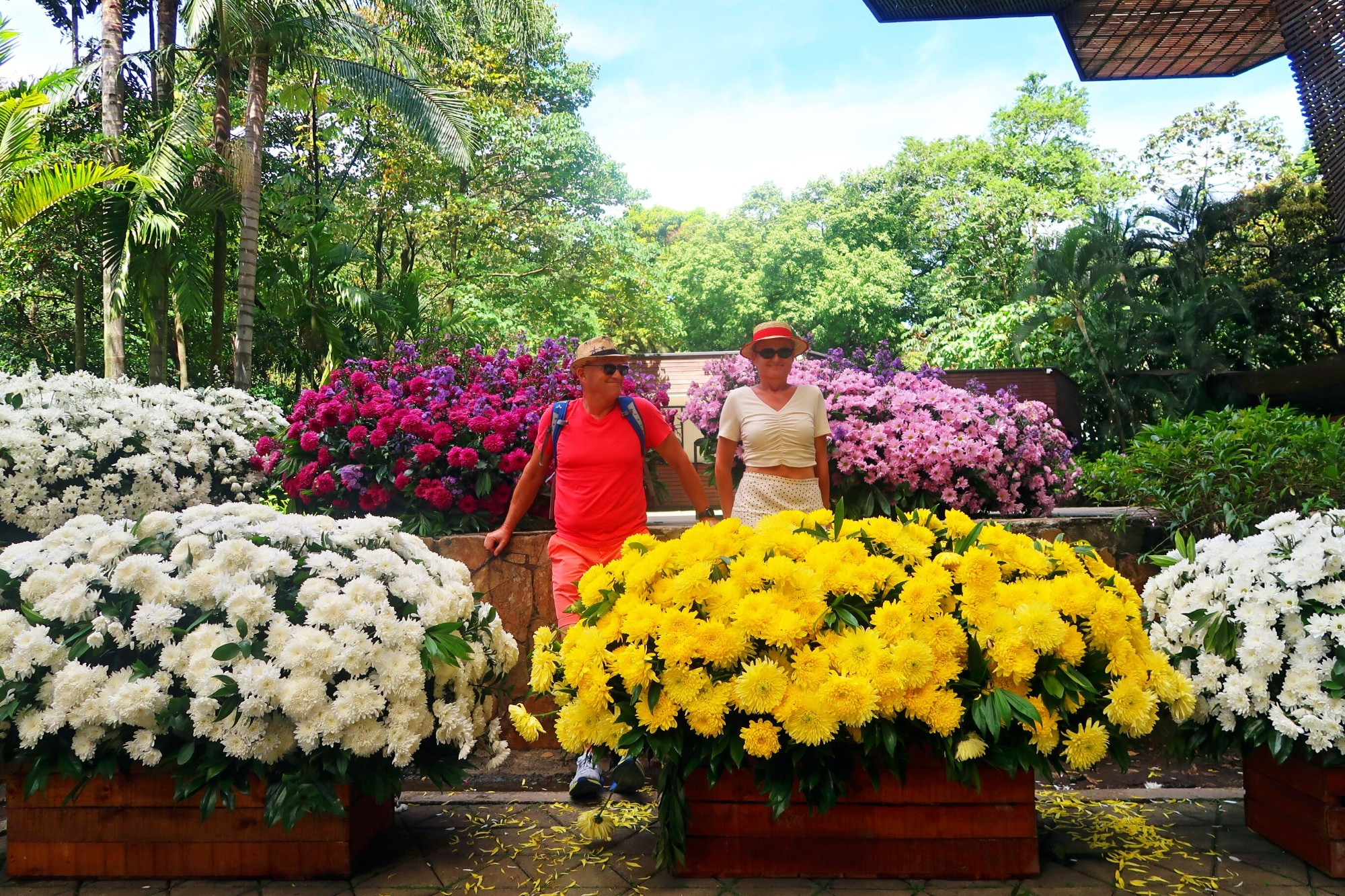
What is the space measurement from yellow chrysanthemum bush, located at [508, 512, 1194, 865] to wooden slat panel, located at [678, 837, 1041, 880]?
197mm

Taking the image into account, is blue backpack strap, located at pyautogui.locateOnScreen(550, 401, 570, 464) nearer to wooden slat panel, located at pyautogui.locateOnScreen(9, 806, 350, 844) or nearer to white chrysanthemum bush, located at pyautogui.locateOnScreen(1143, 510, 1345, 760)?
wooden slat panel, located at pyautogui.locateOnScreen(9, 806, 350, 844)

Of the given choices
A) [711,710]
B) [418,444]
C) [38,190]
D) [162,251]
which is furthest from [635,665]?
[162,251]

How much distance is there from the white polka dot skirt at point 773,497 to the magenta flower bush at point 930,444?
3.06 feet

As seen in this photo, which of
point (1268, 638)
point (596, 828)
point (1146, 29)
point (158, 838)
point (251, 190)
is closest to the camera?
point (1268, 638)

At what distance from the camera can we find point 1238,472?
4219 millimetres

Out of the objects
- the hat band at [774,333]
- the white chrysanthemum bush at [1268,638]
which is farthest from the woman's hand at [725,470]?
the white chrysanthemum bush at [1268,638]

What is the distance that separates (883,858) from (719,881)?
19.2 inches

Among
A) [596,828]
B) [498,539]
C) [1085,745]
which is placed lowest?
[596,828]

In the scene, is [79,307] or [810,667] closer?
[810,667]

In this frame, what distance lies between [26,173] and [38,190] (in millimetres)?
→ 746

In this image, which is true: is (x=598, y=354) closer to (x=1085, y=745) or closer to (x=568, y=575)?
(x=568, y=575)

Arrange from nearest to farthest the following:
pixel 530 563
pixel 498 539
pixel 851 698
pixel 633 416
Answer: pixel 851 698, pixel 633 416, pixel 498 539, pixel 530 563

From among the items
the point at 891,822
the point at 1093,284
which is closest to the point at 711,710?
the point at 891,822

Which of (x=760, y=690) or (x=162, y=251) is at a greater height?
(x=162, y=251)
